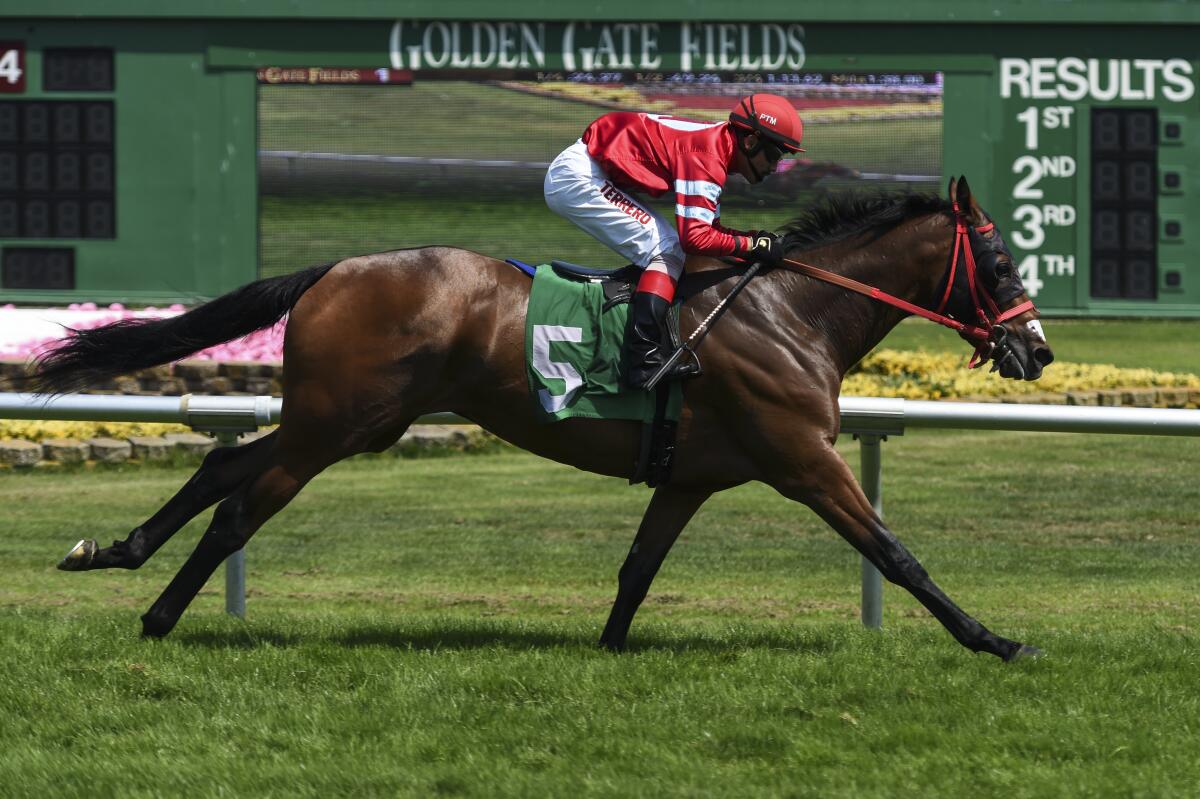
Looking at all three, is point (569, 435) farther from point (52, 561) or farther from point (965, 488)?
point (965, 488)

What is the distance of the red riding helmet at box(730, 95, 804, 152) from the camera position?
5.58 meters

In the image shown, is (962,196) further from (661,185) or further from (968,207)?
(661,185)

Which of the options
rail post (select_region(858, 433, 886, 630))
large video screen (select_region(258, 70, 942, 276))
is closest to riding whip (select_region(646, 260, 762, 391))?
rail post (select_region(858, 433, 886, 630))

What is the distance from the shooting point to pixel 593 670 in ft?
16.7

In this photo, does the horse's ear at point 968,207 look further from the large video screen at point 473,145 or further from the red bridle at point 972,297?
the large video screen at point 473,145

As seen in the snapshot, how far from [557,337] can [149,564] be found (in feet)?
13.6

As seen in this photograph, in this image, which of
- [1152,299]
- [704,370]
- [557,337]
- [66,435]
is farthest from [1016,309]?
[1152,299]

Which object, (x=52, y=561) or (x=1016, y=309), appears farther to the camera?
(x=52, y=561)

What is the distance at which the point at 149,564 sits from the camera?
879 cm

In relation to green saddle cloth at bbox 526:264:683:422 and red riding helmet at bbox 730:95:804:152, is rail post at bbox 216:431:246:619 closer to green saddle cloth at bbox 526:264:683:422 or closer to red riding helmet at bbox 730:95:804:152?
green saddle cloth at bbox 526:264:683:422

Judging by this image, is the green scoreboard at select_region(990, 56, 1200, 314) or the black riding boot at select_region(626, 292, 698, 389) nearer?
the black riding boot at select_region(626, 292, 698, 389)

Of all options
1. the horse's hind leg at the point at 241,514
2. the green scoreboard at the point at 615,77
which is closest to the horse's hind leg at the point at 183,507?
the horse's hind leg at the point at 241,514

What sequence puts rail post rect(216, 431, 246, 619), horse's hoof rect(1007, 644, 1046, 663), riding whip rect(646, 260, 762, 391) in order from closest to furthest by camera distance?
horse's hoof rect(1007, 644, 1046, 663)
riding whip rect(646, 260, 762, 391)
rail post rect(216, 431, 246, 619)

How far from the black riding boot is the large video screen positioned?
1331 centimetres
